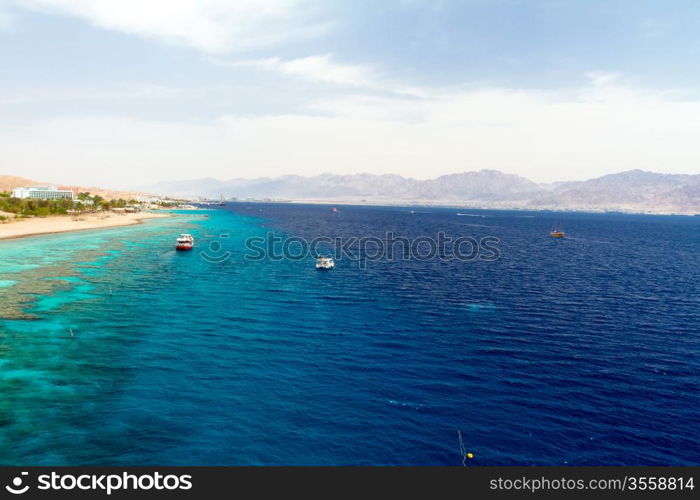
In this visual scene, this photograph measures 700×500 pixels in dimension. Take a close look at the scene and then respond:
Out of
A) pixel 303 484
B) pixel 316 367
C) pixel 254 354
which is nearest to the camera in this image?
pixel 303 484

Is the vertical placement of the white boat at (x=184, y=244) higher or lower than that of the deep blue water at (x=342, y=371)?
higher

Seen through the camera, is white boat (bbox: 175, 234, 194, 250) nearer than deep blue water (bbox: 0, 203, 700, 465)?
No

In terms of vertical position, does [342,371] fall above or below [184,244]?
below

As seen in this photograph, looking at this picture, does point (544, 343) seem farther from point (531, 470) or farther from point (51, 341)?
point (51, 341)

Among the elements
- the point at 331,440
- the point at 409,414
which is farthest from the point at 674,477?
the point at 331,440

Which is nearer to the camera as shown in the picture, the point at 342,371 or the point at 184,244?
the point at 342,371

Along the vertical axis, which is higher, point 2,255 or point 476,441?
point 2,255

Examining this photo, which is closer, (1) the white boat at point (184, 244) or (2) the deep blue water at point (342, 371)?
(2) the deep blue water at point (342, 371)

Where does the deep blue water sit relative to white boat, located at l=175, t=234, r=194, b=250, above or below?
below
